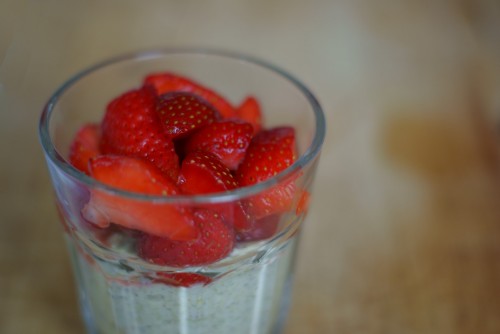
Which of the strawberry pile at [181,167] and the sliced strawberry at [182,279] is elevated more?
the strawberry pile at [181,167]

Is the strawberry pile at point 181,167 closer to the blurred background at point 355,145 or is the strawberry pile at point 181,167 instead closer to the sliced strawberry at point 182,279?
the sliced strawberry at point 182,279

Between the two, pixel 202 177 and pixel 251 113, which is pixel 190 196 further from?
pixel 251 113

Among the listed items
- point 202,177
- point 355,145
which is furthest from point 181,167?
point 355,145

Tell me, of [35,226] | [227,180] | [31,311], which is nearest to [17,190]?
[35,226]

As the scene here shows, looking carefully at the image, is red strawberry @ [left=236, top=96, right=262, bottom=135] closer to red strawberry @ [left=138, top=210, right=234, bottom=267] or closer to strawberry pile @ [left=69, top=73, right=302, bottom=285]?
strawberry pile @ [left=69, top=73, right=302, bottom=285]

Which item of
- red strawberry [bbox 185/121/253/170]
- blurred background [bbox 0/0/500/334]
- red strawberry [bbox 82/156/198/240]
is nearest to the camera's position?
red strawberry [bbox 82/156/198/240]

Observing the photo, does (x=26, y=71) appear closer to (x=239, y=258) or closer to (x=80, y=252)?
(x=80, y=252)

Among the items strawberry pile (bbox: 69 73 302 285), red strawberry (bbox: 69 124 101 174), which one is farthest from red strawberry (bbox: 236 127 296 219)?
red strawberry (bbox: 69 124 101 174)

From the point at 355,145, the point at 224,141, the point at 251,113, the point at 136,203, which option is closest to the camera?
the point at 136,203

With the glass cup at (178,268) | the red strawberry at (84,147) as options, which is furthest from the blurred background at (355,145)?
the red strawberry at (84,147)
